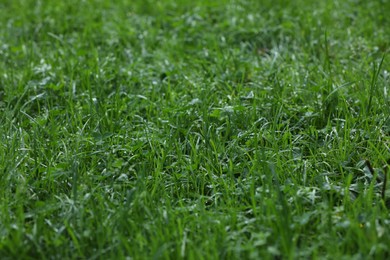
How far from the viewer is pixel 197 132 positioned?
10.9 feet

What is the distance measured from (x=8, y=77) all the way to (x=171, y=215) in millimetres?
1952

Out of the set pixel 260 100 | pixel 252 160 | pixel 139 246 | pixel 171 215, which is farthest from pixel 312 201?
pixel 260 100

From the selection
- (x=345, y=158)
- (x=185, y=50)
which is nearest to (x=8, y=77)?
(x=185, y=50)

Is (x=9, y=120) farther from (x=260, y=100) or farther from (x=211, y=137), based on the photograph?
(x=260, y=100)

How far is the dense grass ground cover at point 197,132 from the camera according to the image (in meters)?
2.45

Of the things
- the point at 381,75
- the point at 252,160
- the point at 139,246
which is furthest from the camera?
the point at 381,75

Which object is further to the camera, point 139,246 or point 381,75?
point 381,75

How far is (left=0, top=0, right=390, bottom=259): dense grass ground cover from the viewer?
245cm

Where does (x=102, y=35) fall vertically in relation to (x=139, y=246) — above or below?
above

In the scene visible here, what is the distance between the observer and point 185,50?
4.46 meters

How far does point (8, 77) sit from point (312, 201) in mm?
2297

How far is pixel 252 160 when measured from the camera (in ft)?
9.60

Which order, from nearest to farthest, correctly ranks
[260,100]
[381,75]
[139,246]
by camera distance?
[139,246] → [260,100] → [381,75]

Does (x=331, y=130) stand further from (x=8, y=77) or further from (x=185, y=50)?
(x=8, y=77)
